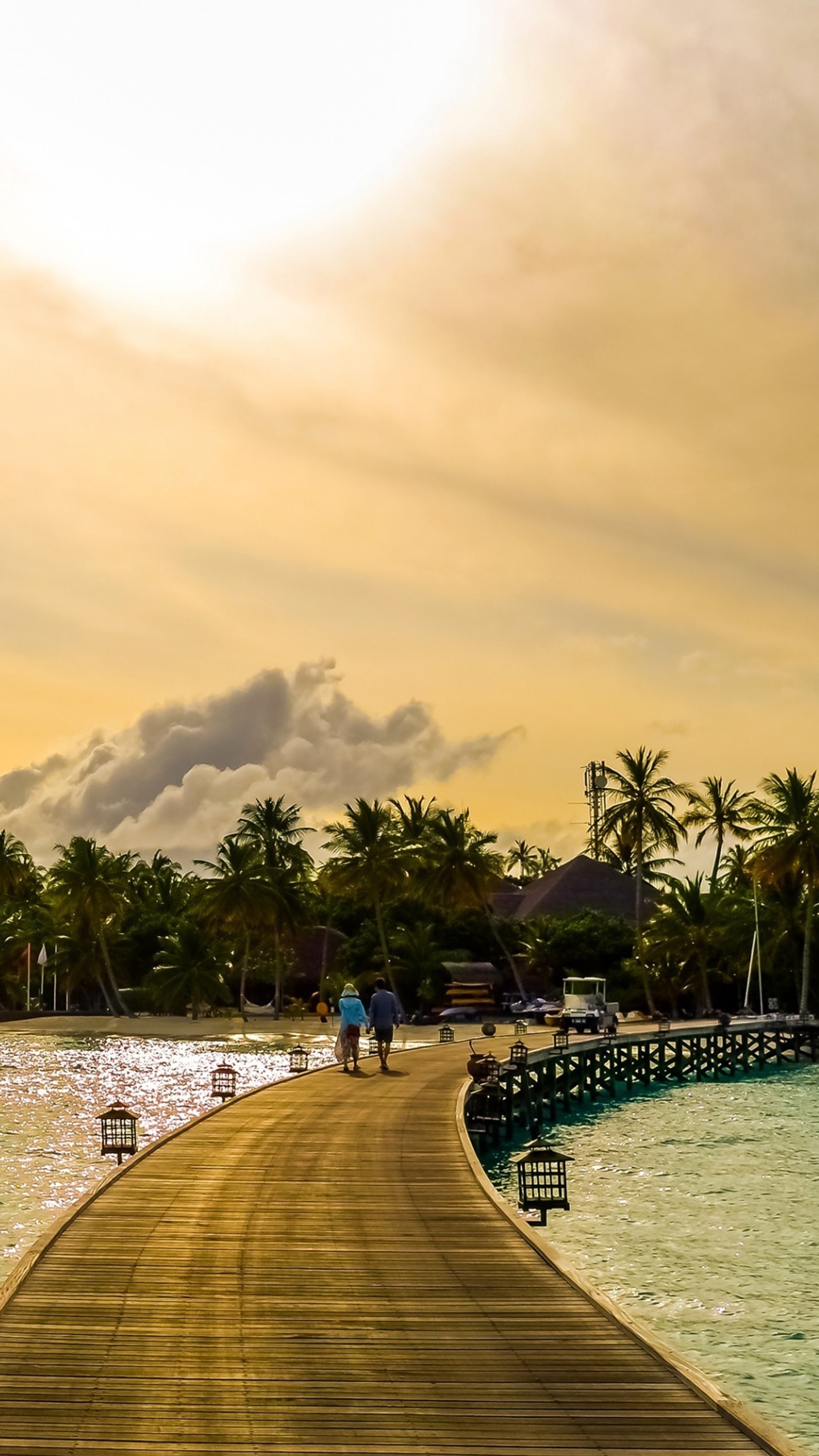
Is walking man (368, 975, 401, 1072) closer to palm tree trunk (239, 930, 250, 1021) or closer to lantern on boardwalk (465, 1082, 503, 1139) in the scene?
lantern on boardwalk (465, 1082, 503, 1139)

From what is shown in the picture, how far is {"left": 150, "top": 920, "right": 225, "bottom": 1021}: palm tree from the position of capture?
73.8 m

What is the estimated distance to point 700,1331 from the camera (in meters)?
16.1

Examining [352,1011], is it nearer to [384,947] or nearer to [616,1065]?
[616,1065]

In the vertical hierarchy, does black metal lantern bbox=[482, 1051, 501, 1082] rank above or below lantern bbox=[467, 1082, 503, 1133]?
above

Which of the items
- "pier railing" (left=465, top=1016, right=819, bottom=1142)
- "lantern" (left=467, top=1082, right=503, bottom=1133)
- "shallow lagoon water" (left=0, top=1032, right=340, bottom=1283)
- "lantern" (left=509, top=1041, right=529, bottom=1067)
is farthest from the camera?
"lantern" (left=509, top=1041, right=529, bottom=1067)

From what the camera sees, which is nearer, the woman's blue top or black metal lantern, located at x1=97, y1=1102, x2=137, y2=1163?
black metal lantern, located at x1=97, y1=1102, x2=137, y2=1163

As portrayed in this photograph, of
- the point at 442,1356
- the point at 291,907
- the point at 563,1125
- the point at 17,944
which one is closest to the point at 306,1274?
the point at 442,1356

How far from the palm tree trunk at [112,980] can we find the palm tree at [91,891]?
0.03m

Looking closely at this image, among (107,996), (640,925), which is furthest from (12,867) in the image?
(640,925)

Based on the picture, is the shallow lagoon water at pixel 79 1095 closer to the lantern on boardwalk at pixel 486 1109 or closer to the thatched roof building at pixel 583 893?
the lantern on boardwalk at pixel 486 1109

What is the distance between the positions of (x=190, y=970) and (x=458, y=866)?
51.2ft

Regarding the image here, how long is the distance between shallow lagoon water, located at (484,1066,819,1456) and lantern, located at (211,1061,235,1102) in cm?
698

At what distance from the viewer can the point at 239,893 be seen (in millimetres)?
71750

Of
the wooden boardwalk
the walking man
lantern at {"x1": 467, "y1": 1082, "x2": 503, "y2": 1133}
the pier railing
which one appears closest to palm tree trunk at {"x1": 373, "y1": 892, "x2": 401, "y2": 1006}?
the pier railing
